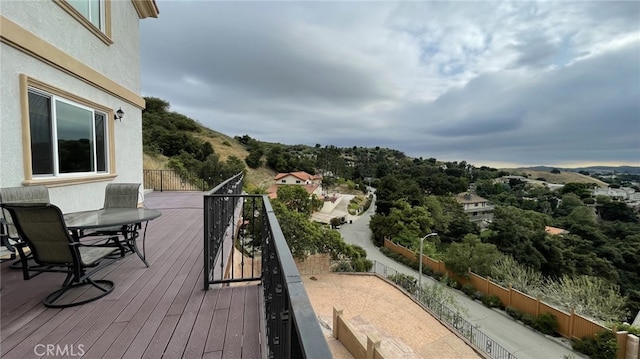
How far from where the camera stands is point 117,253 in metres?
2.91

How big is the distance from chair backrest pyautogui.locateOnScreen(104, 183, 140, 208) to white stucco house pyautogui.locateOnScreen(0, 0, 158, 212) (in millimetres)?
912

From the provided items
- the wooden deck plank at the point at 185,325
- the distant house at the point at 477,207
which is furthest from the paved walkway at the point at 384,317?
the distant house at the point at 477,207

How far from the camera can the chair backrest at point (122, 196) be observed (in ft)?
12.0

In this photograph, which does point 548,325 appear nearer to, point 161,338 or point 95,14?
point 161,338

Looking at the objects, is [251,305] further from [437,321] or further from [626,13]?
[626,13]

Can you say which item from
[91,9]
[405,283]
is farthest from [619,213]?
[91,9]

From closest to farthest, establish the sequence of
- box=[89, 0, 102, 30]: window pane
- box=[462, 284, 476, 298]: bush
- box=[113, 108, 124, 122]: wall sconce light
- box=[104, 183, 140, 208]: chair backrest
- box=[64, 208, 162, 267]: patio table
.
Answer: box=[64, 208, 162, 267]: patio table < box=[104, 183, 140, 208]: chair backrest < box=[89, 0, 102, 30]: window pane < box=[113, 108, 124, 122]: wall sconce light < box=[462, 284, 476, 298]: bush

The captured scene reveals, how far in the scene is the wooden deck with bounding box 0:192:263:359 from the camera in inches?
68.1

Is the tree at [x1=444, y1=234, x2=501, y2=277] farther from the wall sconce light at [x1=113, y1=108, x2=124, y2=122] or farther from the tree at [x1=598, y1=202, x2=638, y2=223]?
the tree at [x1=598, y1=202, x2=638, y2=223]

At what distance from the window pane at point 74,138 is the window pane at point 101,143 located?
22 cm

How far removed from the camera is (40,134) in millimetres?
3875

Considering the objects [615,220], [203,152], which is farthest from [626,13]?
[615,220]
